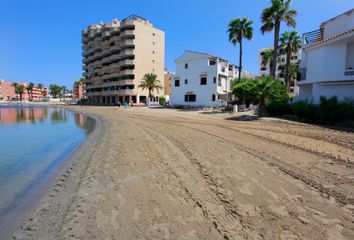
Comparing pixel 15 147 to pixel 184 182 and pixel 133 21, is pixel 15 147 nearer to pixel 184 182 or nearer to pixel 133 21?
pixel 184 182

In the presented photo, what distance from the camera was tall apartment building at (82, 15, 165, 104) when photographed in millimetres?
68062

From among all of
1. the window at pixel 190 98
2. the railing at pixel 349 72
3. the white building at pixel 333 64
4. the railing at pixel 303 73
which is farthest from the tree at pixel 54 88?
the railing at pixel 349 72

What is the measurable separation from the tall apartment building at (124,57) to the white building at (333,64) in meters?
52.9

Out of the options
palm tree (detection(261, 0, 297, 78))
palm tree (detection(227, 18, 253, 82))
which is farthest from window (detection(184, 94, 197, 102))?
palm tree (detection(261, 0, 297, 78))

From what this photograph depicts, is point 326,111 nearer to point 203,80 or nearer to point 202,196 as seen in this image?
point 202,196

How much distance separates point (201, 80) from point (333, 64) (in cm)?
2561

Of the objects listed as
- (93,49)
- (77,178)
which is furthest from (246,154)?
(93,49)

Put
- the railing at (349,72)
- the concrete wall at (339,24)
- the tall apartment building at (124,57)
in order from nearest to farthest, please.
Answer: the railing at (349,72) → the concrete wall at (339,24) → the tall apartment building at (124,57)

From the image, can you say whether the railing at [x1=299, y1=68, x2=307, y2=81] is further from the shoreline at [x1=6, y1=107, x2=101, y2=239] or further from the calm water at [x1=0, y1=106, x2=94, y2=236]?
the shoreline at [x1=6, y1=107, x2=101, y2=239]

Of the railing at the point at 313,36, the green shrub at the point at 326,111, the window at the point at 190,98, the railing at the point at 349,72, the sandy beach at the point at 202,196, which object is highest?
the railing at the point at 313,36

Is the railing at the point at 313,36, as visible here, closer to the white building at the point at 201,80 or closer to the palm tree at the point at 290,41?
the palm tree at the point at 290,41

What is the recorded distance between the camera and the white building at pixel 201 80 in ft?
138

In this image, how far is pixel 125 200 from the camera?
15.7 ft

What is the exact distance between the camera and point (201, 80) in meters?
43.6
